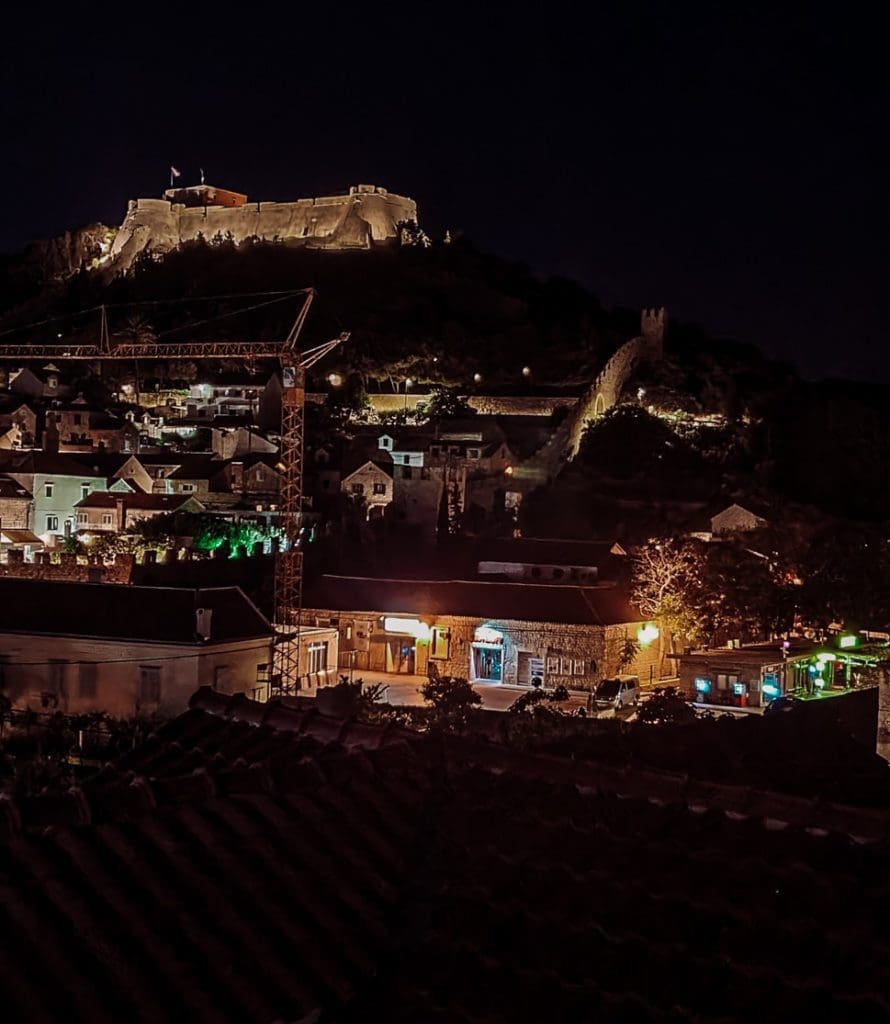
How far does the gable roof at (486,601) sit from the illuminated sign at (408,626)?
9.3 inches

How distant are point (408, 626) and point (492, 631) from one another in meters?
2.50

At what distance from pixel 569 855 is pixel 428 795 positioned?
92cm

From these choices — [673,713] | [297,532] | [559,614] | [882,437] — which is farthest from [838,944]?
[882,437]

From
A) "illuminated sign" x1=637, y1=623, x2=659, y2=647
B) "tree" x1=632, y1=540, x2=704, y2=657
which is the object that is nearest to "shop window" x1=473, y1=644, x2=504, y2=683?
"illuminated sign" x1=637, y1=623, x2=659, y2=647

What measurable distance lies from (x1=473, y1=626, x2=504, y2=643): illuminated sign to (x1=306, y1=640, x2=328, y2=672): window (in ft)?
14.2

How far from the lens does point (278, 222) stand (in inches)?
3622

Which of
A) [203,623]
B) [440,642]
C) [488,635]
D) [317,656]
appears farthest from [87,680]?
[488,635]

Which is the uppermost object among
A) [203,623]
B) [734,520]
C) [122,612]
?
[734,520]

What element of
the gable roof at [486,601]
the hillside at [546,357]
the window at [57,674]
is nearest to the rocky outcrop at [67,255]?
the hillside at [546,357]

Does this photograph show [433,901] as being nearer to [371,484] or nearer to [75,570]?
[75,570]

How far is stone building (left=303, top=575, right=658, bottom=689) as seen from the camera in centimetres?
3356

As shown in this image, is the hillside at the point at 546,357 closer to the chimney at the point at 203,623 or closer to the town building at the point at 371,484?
the town building at the point at 371,484

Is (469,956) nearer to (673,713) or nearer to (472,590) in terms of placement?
(673,713)

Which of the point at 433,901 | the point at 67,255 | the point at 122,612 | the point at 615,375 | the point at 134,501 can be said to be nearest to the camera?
the point at 433,901
